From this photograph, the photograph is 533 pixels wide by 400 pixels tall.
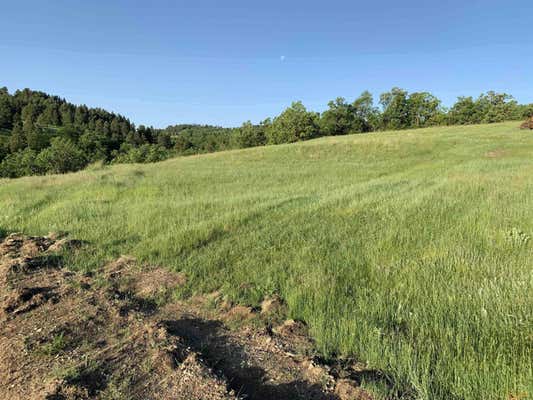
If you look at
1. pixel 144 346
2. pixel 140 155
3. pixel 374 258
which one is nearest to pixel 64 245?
pixel 144 346

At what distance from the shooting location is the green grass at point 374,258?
2.36 metres

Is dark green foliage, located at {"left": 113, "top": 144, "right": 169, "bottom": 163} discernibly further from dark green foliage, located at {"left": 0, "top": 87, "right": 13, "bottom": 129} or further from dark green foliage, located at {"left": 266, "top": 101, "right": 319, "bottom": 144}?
dark green foliage, located at {"left": 0, "top": 87, "right": 13, "bottom": 129}

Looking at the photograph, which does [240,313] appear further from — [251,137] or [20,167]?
[251,137]

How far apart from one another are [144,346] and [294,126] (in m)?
75.2

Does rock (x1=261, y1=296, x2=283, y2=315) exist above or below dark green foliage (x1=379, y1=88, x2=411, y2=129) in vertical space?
below

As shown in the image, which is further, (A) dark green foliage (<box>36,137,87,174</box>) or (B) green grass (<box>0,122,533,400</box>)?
(A) dark green foliage (<box>36,137,87,174</box>)

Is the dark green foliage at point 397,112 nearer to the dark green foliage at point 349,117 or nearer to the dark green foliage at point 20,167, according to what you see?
the dark green foliage at point 349,117

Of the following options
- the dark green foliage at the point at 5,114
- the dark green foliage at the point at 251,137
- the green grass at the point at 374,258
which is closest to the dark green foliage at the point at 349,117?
the dark green foliage at the point at 251,137

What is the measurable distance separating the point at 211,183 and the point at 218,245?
7954 millimetres

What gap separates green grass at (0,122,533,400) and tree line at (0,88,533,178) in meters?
61.2

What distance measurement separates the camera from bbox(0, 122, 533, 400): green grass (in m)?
2.36

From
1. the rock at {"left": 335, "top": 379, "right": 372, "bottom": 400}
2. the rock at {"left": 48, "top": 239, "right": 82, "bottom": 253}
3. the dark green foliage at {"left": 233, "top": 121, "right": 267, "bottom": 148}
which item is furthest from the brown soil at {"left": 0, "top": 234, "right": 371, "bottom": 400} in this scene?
the dark green foliage at {"left": 233, "top": 121, "right": 267, "bottom": 148}

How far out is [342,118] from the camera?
260 ft

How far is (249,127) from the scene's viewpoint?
89500 millimetres
